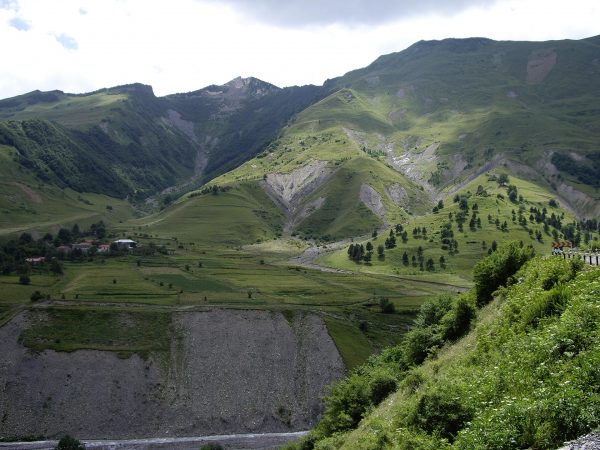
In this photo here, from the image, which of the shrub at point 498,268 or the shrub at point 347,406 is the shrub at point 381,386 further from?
the shrub at point 498,268

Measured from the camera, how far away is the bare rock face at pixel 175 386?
8869cm

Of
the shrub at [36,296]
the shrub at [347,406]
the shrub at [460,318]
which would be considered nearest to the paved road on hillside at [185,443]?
the shrub at [347,406]

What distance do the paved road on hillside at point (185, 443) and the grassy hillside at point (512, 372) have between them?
5495cm

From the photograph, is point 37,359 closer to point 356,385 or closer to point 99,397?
point 99,397

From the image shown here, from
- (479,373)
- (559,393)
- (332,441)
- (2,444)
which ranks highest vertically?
(559,393)

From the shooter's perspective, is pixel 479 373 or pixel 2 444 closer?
pixel 479 373

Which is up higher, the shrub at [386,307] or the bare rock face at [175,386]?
the shrub at [386,307]

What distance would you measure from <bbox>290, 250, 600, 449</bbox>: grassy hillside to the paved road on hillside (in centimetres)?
5495

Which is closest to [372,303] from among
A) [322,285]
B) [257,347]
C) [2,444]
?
[322,285]

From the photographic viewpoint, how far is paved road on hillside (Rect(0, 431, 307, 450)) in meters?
82.6

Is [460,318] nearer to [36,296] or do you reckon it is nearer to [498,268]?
[498,268]

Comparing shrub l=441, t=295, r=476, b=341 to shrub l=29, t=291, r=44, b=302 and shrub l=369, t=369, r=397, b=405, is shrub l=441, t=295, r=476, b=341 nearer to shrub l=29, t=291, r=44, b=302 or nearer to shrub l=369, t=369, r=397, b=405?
shrub l=369, t=369, r=397, b=405

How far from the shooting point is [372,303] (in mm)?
143500

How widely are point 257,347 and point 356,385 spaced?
213 feet
